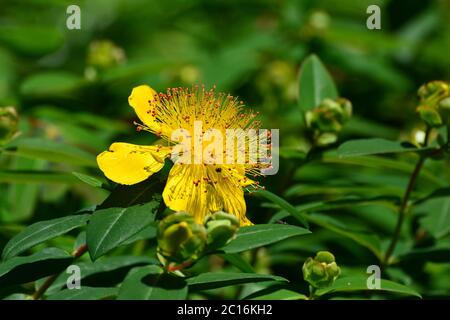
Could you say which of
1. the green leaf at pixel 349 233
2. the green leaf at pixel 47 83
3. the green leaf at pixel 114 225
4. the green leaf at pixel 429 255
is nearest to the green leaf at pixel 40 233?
the green leaf at pixel 114 225

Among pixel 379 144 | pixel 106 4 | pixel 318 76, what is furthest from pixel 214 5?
pixel 379 144

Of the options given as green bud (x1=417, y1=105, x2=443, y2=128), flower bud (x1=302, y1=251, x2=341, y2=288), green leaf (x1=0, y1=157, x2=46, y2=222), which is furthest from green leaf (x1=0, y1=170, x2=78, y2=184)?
green bud (x1=417, y1=105, x2=443, y2=128)

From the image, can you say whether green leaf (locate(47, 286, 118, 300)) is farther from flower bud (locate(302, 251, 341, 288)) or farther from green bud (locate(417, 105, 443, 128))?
green bud (locate(417, 105, 443, 128))

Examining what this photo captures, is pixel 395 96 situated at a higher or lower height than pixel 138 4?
lower

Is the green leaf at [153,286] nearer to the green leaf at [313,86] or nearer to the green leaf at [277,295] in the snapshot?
the green leaf at [277,295]

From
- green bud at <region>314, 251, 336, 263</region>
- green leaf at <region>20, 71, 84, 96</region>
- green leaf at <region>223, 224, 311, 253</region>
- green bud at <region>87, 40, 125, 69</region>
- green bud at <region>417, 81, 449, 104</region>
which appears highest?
green bud at <region>87, 40, 125, 69</region>
